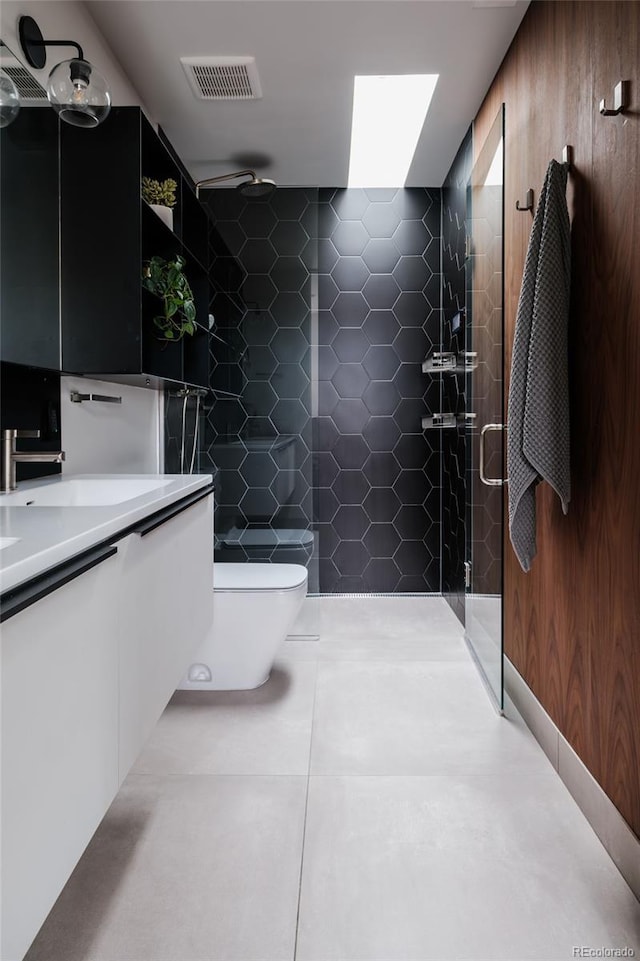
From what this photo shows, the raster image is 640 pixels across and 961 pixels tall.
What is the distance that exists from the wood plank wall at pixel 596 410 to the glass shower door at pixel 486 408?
0.19m

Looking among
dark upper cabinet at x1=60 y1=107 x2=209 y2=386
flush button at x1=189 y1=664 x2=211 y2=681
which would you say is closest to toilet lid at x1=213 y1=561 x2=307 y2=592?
flush button at x1=189 y1=664 x2=211 y2=681

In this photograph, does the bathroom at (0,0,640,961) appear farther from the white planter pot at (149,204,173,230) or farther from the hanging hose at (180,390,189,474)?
the white planter pot at (149,204,173,230)

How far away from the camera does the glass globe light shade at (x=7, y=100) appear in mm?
1495

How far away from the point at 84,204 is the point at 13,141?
33 centimetres

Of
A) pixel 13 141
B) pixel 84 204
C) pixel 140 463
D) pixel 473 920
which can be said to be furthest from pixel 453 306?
pixel 473 920

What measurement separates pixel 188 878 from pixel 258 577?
129 centimetres

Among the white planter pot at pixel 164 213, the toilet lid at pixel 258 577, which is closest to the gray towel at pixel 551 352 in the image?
the toilet lid at pixel 258 577

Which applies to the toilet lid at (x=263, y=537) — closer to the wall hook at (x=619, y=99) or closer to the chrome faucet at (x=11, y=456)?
the chrome faucet at (x=11, y=456)

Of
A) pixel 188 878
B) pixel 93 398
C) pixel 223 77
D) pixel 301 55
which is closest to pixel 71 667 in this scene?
pixel 188 878

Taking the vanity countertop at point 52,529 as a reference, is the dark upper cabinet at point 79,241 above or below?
above

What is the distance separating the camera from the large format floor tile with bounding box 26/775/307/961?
129 cm

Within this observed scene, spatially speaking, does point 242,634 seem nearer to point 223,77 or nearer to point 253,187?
point 253,187

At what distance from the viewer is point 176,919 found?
1359 millimetres

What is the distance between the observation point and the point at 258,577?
2.67 meters
